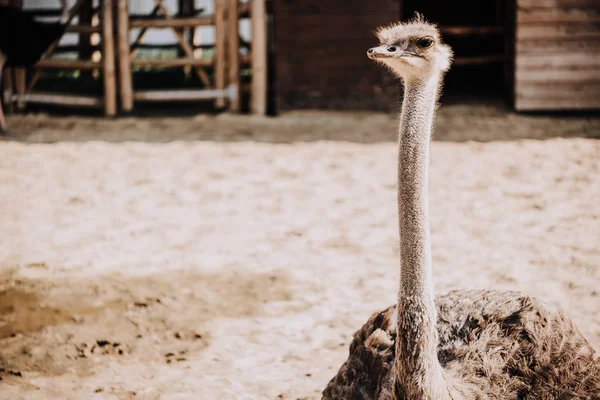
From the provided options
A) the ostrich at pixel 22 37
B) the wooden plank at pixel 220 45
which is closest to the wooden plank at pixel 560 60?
the wooden plank at pixel 220 45

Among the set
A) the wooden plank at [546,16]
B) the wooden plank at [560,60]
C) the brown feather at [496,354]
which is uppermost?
the wooden plank at [546,16]

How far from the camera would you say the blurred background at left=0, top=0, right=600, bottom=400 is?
12.0 feet

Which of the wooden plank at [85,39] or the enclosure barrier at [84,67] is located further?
the wooden plank at [85,39]

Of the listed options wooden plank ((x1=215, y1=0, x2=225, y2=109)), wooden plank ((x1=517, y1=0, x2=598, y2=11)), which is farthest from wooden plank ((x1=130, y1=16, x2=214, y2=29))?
wooden plank ((x1=517, y1=0, x2=598, y2=11))

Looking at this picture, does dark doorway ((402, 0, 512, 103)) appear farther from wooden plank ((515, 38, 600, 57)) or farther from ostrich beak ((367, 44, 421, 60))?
ostrich beak ((367, 44, 421, 60))

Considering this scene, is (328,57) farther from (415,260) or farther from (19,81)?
(415,260)

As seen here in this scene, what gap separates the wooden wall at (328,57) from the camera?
33.6ft

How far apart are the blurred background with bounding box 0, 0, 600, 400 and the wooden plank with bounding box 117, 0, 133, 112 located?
29 millimetres

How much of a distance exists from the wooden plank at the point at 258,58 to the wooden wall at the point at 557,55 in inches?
132

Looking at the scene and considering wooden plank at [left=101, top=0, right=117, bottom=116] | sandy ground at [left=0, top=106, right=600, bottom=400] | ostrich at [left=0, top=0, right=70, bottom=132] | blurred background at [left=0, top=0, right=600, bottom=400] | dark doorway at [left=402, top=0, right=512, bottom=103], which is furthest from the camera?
dark doorway at [left=402, top=0, right=512, bottom=103]

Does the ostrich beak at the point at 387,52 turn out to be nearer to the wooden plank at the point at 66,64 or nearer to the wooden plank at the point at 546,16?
the wooden plank at the point at 546,16

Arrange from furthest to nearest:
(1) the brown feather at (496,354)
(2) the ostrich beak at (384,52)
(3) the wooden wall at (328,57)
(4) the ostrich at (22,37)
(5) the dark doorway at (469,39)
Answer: (5) the dark doorway at (469,39)
(3) the wooden wall at (328,57)
(4) the ostrich at (22,37)
(1) the brown feather at (496,354)
(2) the ostrich beak at (384,52)

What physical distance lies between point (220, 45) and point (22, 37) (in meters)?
2.50

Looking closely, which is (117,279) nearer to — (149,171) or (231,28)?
(149,171)
